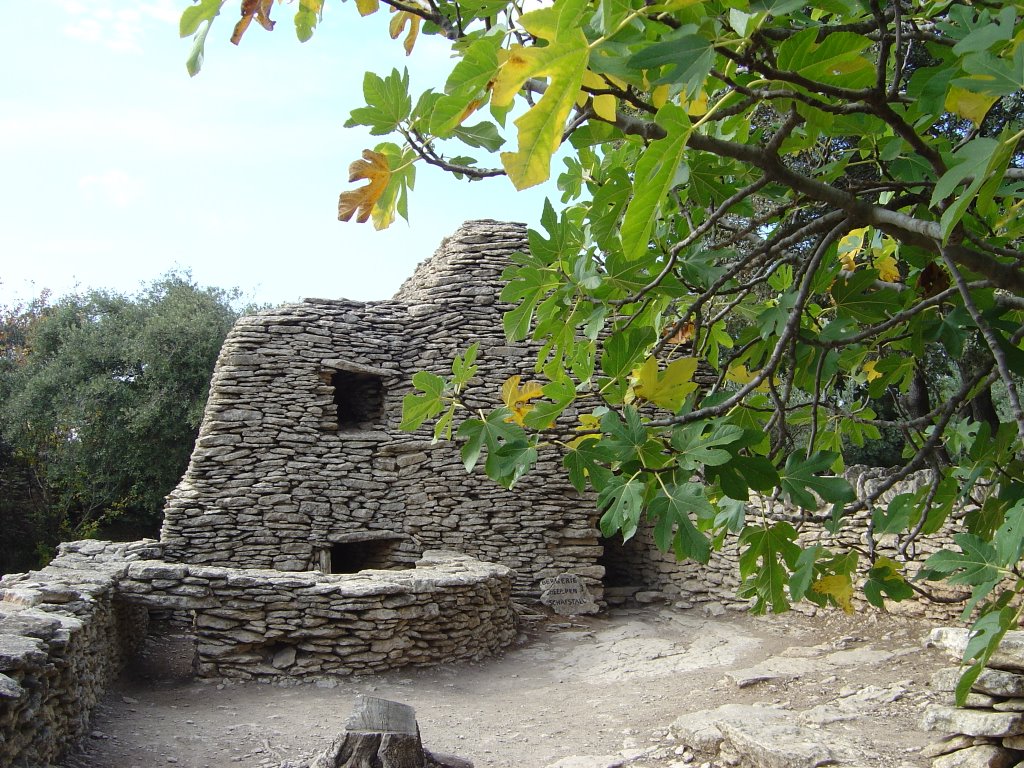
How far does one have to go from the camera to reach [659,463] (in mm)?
1505

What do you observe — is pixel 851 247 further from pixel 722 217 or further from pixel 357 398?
pixel 357 398

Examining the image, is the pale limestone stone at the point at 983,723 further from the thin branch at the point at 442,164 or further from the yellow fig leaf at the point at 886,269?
the thin branch at the point at 442,164

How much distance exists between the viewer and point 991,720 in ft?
11.4

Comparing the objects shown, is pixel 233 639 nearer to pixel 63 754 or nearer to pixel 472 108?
pixel 63 754

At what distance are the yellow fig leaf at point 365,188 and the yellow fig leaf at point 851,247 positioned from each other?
2.09 metres

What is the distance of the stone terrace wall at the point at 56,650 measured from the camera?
3.30 meters

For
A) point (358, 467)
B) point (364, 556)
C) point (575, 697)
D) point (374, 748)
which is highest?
point (358, 467)

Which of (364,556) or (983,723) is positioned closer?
(983,723)

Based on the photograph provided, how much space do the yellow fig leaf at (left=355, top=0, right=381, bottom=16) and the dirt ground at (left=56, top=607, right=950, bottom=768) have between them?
397 cm

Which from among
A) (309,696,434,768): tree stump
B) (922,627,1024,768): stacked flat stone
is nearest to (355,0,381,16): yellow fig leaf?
(309,696,434,768): tree stump

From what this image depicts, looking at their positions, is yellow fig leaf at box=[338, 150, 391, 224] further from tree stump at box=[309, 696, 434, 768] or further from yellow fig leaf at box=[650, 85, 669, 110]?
tree stump at box=[309, 696, 434, 768]

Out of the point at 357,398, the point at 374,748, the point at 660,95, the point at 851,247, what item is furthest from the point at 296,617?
the point at 660,95

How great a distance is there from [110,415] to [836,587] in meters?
14.4

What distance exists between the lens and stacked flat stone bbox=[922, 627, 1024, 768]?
3459 mm
